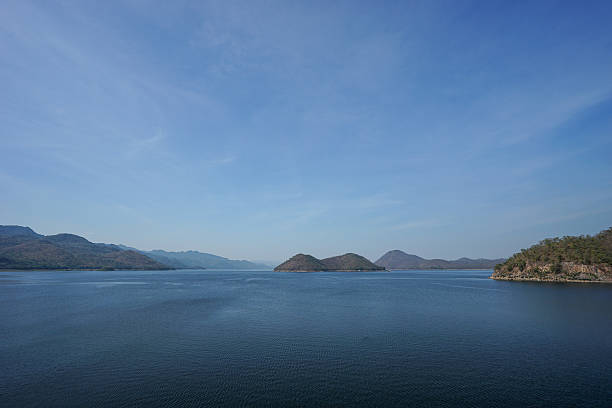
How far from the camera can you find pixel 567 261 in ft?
397

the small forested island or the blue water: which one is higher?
the small forested island

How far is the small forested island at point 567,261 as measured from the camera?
11088cm

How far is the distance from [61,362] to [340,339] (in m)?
29.7

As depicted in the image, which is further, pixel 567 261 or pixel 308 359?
pixel 567 261

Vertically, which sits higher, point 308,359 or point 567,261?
point 567,261

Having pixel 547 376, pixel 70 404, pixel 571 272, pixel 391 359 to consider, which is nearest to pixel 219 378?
pixel 70 404

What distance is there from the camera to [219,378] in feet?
77.0

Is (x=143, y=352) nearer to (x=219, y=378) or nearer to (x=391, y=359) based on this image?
(x=219, y=378)

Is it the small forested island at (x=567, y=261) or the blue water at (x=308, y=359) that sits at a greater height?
the small forested island at (x=567, y=261)

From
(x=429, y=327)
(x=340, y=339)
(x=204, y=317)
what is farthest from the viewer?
(x=204, y=317)

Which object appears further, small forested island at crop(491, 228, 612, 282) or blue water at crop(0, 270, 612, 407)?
small forested island at crop(491, 228, 612, 282)

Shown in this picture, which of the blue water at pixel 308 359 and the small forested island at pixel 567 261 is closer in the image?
the blue water at pixel 308 359

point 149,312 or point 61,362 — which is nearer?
point 61,362

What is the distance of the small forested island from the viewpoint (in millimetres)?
110875
